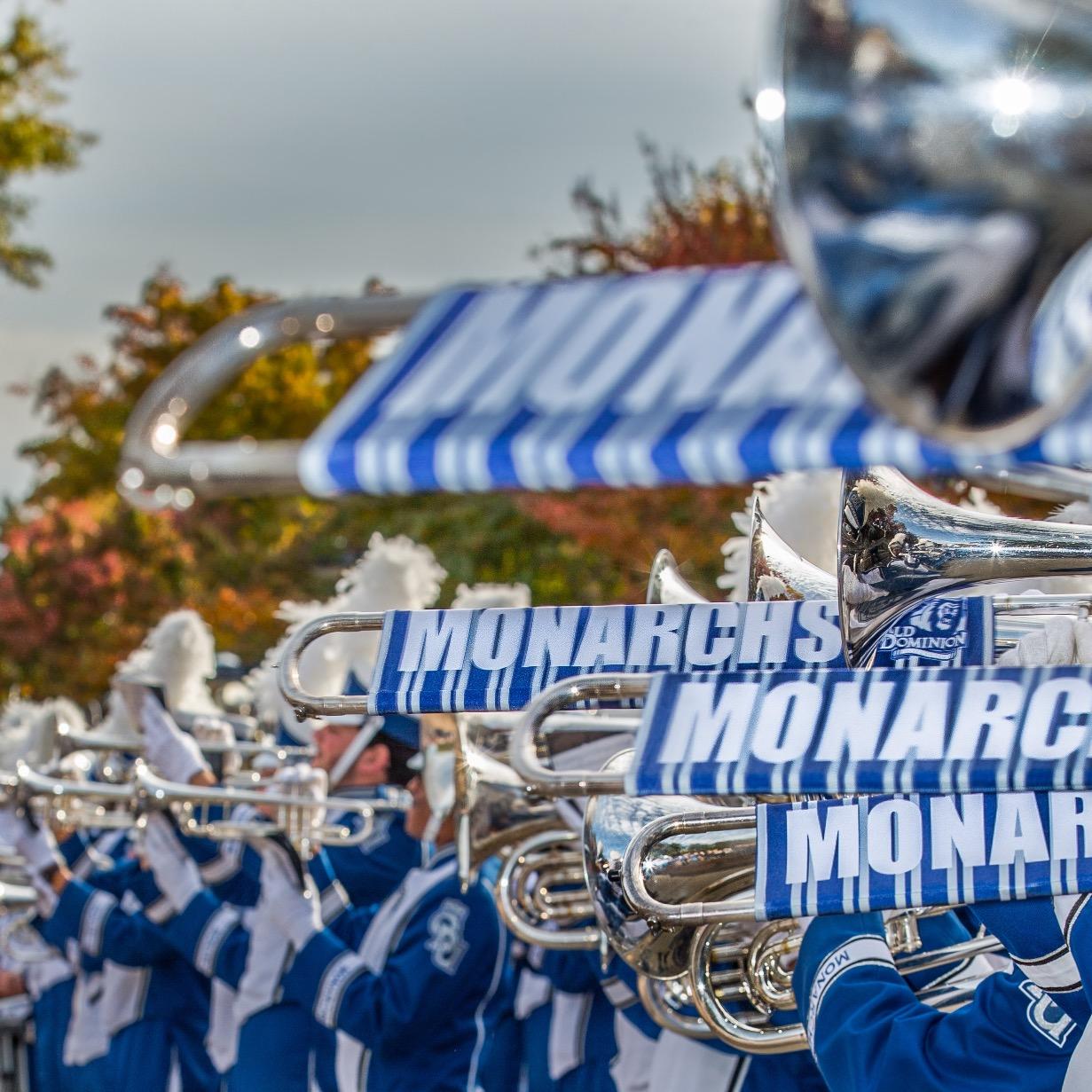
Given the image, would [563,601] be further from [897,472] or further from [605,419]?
[605,419]

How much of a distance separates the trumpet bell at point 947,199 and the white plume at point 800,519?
10.2ft

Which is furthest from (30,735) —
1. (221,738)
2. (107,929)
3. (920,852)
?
(920,852)

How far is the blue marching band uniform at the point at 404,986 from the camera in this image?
8.05 feet

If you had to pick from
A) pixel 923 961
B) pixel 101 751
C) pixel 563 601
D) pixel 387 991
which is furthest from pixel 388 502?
pixel 923 961

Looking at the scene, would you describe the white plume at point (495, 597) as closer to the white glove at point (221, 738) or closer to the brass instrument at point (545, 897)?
the brass instrument at point (545, 897)

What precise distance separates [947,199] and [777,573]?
198cm

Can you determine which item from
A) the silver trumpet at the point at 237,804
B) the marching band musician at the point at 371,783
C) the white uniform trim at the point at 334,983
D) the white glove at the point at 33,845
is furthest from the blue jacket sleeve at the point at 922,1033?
the white glove at the point at 33,845

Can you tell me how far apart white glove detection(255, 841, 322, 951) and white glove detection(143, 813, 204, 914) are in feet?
2.33

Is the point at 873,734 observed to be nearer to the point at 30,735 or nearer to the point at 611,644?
the point at 611,644

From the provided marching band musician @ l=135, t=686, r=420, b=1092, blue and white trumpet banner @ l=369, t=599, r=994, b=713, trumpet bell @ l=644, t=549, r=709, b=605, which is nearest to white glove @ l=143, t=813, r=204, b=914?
marching band musician @ l=135, t=686, r=420, b=1092

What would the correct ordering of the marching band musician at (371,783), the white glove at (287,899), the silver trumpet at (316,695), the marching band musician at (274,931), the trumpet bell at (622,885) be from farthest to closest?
the marching band musician at (371,783), the marching band musician at (274,931), the white glove at (287,899), the trumpet bell at (622,885), the silver trumpet at (316,695)

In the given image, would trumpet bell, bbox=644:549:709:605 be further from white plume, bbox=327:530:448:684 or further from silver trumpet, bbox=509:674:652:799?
white plume, bbox=327:530:448:684

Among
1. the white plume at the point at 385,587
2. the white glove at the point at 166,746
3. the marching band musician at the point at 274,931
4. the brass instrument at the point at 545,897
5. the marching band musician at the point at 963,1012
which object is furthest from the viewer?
the white plume at the point at 385,587

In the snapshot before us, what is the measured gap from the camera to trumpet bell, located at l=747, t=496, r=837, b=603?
116 inches
